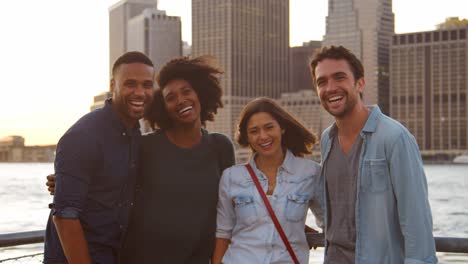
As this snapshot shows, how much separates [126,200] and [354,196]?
1384mm

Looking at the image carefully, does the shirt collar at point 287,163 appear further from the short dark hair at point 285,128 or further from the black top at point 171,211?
the black top at point 171,211

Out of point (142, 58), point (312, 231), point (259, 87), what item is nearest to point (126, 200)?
point (142, 58)

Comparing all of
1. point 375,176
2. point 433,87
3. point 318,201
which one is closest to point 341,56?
point 375,176

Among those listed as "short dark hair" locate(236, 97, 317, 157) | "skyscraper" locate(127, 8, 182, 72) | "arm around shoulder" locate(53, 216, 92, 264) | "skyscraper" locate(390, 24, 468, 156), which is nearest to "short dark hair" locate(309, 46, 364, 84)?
"short dark hair" locate(236, 97, 317, 157)

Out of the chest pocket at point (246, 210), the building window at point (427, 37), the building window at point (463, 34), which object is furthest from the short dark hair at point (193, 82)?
the building window at point (463, 34)

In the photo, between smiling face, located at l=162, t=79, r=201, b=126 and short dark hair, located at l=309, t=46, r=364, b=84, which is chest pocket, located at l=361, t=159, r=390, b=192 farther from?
smiling face, located at l=162, t=79, r=201, b=126

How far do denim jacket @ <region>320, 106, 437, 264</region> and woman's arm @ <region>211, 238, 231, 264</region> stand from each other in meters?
0.94

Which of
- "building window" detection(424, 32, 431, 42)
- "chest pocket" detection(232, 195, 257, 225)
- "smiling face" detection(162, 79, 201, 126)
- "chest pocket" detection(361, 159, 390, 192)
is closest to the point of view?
"chest pocket" detection(361, 159, 390, 192)

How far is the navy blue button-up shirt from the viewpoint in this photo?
4266mm

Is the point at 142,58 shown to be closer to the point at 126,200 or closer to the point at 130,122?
the point at 130,122

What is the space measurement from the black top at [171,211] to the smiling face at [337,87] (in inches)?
38.9

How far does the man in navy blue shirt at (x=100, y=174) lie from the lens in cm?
426

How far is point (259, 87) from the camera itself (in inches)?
6954

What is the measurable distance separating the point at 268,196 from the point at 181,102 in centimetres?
93
